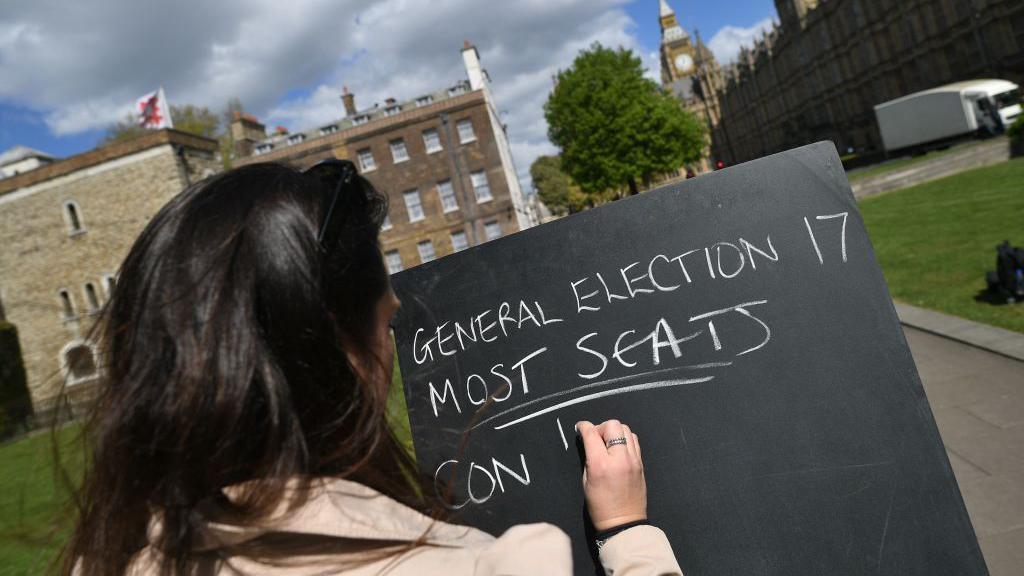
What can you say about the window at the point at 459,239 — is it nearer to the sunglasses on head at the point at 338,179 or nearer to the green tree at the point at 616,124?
the green tree at the point at 616,124

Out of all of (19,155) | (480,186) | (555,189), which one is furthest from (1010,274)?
(555,189)

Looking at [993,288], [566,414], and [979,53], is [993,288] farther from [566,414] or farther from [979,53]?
[979,53]

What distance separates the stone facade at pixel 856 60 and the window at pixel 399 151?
3469cm

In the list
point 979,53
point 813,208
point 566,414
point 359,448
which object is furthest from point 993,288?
point 979,53

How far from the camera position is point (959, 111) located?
3052 centimetres

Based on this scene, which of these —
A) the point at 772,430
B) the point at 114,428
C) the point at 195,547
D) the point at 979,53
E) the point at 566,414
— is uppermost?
the point at 979,53

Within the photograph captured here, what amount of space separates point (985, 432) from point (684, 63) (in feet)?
383

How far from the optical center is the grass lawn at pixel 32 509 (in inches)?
59.4

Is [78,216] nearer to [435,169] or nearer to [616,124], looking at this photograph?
[435,169]

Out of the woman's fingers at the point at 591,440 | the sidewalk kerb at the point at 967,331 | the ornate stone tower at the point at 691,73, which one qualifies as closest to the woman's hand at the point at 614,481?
the woman's fingers at the point at 591,440

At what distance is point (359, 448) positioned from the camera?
1354 mm

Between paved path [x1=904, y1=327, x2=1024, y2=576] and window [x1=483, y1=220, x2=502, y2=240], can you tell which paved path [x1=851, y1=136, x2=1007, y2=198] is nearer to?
window [x1=483, y1=220, x2=502, y2=240]

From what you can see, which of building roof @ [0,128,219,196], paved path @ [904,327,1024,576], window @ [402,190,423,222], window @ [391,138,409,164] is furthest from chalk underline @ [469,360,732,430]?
window @ [391,138,409,164]

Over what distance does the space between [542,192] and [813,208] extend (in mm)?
78888
